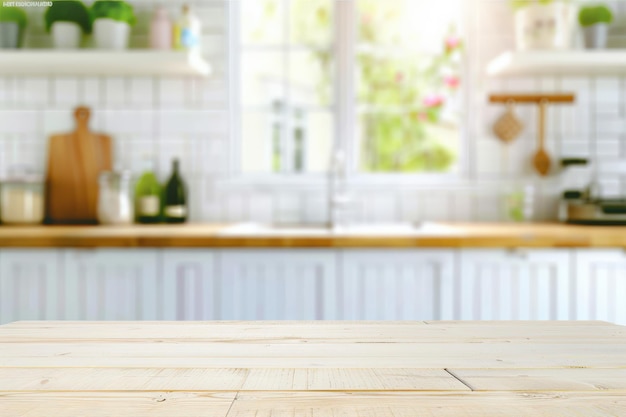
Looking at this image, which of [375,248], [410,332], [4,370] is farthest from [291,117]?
[4,370]

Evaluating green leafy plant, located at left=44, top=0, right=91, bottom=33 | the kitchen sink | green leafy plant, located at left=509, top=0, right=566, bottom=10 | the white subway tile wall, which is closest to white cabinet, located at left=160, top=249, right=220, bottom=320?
the kitchen sink

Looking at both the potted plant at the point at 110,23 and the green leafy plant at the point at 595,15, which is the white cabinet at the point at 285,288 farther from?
the green leafy plant at the point at 595,15

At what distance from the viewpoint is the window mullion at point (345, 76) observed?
9.93 ft

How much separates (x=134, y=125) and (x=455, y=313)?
5.86ft

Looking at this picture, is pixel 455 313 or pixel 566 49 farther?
pixel 566 49

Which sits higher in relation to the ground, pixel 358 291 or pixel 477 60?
pixel 477 60

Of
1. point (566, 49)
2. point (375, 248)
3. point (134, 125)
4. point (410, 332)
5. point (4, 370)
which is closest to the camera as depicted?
point (4, 370)

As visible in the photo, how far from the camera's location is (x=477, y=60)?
299 cm

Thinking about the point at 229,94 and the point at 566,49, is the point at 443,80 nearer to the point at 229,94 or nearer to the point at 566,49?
→ the point at 566,49

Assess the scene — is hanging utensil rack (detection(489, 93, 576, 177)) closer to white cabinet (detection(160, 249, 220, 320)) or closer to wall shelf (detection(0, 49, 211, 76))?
wall shelf (detection(0, 49, 211, 76))

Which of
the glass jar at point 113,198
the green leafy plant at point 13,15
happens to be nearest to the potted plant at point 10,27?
the green leafy plant at point 13,15

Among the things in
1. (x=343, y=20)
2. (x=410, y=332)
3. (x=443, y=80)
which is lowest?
(x=410, y=332)

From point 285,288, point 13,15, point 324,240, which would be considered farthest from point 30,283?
point 13,15

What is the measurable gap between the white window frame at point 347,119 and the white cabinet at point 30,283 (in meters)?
1.00
